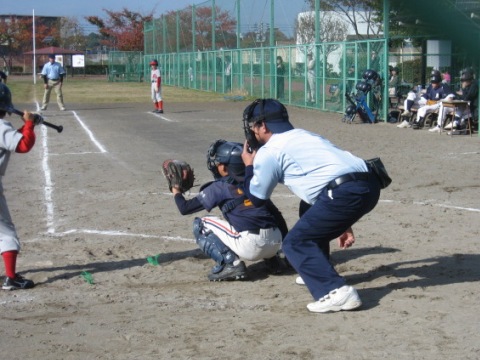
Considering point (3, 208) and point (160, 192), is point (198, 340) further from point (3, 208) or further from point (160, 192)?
point (160, 192)

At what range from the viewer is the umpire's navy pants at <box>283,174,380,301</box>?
5.29m

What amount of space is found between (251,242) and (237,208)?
12.5 inches

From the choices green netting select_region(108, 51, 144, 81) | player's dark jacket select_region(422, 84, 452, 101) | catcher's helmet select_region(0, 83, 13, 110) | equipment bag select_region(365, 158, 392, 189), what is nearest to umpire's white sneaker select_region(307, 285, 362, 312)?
equipment bag select_region(365, 158, 392, 189)

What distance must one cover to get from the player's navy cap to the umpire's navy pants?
0.58 m

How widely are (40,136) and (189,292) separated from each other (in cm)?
1428

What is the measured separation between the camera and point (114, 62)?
220 ft

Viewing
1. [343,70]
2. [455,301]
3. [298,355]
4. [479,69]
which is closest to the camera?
[479,69]

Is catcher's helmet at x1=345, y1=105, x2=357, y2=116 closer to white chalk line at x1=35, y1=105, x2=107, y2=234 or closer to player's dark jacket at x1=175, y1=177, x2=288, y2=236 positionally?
white chalk line at x1=35, y1=105, x2=107, y2=234

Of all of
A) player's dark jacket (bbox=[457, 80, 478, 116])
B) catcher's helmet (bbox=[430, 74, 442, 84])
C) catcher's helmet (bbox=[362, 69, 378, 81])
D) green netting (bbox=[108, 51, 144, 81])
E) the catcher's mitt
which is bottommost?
the catcher's mitt

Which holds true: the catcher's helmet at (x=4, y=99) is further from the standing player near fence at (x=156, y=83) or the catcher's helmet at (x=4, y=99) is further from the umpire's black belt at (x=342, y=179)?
the standing player near fence at (x=156, y=83)

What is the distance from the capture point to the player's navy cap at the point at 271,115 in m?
5.48

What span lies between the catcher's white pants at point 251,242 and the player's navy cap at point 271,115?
1.16m

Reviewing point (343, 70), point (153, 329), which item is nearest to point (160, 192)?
point (153, 329)

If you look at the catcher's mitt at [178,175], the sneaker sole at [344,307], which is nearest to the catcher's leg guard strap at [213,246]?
the catcher's mitt at [178,175]
